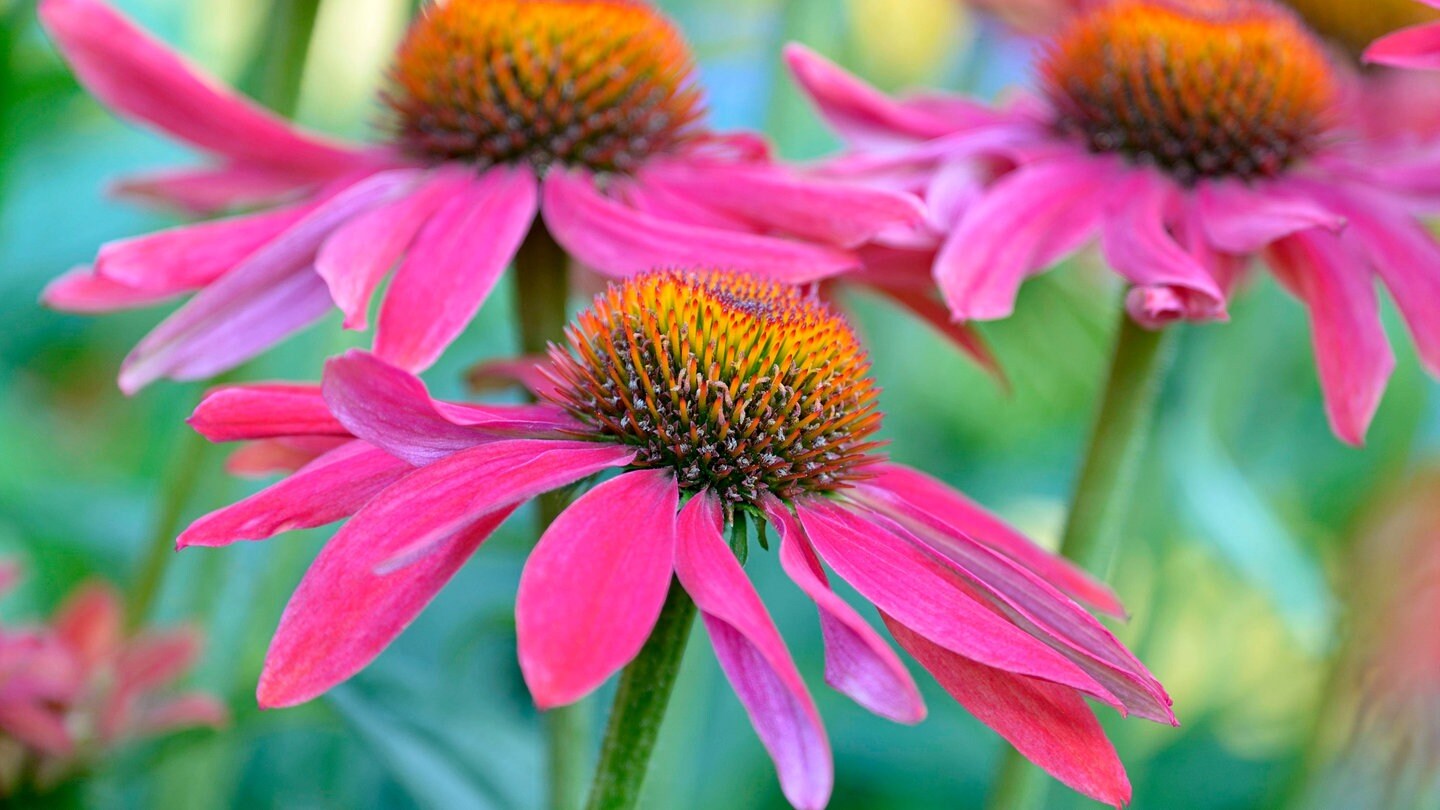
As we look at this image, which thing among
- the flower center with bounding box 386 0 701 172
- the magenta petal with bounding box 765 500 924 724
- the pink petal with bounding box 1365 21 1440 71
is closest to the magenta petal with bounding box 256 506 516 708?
the magenta petal with bounding box 765 500 924 724

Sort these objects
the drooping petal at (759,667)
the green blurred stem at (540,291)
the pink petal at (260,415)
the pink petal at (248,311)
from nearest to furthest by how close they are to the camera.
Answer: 1. the drooping petal at (759,667)
2. the pink petal at (260,415)
3. the pink petal at (248,311)
4. the green blurred stem at (540,291)

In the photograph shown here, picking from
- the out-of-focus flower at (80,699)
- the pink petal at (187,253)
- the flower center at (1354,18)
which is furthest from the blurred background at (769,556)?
the flower center at (1354,18)

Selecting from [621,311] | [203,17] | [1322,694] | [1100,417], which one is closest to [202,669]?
[621,311]

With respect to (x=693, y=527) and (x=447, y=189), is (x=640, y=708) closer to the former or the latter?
(x=693, y=527)

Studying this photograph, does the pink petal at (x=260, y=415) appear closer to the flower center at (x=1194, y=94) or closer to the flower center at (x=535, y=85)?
the flower center at (x=535, y=85)

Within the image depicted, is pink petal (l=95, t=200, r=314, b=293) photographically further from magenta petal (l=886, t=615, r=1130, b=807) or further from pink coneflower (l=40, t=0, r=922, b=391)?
magenta petal (l=886, t=615, r=1130, b=807)
